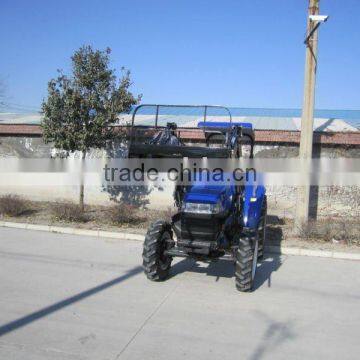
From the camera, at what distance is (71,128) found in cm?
1118

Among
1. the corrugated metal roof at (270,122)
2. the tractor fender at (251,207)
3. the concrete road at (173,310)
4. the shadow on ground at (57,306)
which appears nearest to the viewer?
the concrete road at (173,310)

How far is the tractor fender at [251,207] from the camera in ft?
22.1

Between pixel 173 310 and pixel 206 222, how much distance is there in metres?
1.36

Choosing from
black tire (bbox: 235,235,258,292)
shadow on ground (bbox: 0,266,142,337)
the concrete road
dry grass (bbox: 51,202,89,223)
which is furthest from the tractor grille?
dry grass (bbox: 51,202,89,223)

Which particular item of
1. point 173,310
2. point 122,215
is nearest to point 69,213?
point 122,215

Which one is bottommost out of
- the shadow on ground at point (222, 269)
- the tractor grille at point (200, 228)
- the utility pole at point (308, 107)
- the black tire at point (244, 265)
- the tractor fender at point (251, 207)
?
the shadow on ground at point (222, 269)

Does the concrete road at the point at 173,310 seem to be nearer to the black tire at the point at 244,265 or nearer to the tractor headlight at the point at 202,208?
the black tire at the point at 244,265

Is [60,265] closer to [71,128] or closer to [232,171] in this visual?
[232,171]

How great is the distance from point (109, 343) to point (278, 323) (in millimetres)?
2015

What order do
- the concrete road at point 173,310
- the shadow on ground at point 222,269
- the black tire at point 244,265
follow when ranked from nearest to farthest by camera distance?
1. the concrete road at point 173,310
2. the black tire at point 244,265
3. the shadow on ground at point 222,269

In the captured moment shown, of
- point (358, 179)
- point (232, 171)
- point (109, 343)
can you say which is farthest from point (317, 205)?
point (109, 343)

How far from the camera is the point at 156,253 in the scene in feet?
20.9

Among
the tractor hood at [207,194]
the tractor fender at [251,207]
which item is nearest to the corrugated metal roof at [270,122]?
the tractor fender at [251,207]

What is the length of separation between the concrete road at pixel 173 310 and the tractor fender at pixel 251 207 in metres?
0.94
